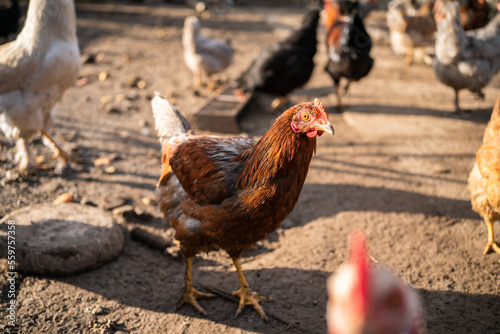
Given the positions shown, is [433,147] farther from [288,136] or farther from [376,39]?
[376,39]

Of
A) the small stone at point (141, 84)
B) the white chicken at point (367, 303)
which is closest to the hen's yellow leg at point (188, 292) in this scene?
the white chicken at point (367, 303)

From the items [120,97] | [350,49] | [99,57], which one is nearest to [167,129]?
[120,97]

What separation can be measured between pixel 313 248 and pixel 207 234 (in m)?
1.20

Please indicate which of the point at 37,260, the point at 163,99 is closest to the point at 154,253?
the point at 37,260

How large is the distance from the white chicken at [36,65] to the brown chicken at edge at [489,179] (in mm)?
4032

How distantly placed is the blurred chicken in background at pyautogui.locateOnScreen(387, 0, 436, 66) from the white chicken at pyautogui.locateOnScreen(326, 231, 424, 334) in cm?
800

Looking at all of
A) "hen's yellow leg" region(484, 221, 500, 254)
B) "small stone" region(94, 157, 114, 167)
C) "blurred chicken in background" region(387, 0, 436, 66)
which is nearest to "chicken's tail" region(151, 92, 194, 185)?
"small stone" region(94, 157, 114, 167)

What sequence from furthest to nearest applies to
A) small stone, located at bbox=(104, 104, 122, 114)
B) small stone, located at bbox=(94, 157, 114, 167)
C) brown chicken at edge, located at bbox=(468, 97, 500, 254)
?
small stone, located at bbox=(104, 104, 122, 114) < small stone, located at bbox=(94, 157, 114, 167) < brown chicken at edge, located at bbox=(468, 97, 500, 254)

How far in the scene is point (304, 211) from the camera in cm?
399

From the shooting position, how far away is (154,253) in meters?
3.50

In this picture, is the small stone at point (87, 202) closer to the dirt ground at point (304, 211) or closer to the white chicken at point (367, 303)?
the dirt ground at point (304, 211)

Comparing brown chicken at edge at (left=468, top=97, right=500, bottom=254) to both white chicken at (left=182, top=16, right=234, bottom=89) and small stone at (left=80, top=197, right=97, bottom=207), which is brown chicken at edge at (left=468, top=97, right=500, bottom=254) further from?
white chicken at (left=182, top=16, right=234, bottom=89)

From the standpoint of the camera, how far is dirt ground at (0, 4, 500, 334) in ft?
9.07

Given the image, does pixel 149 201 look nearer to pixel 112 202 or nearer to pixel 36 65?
pixel 112 202
